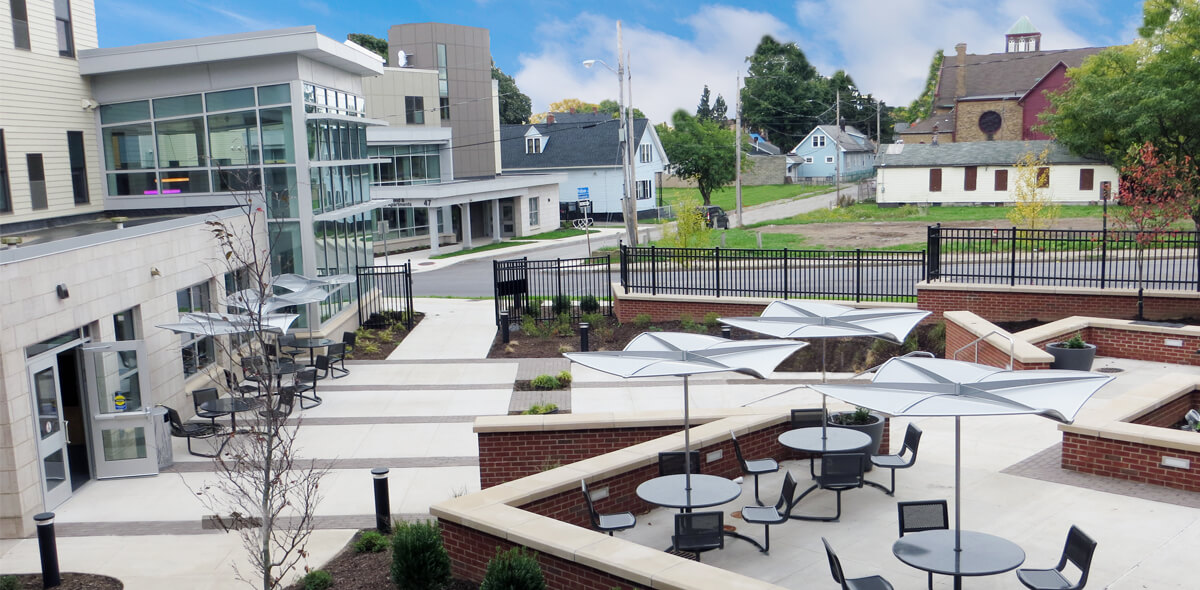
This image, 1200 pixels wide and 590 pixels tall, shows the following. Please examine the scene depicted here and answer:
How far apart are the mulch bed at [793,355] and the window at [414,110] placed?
37.6m

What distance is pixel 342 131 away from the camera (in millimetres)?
25891

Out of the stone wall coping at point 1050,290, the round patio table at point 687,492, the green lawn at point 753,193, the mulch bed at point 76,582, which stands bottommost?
the mulch bed at point 76,582

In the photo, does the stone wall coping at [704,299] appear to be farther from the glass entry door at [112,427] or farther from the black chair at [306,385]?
the glass entry door at [112,427]

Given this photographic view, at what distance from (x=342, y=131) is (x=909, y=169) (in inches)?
1692

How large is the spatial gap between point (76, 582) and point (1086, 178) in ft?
189

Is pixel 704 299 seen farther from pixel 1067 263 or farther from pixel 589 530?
pixel 589 530

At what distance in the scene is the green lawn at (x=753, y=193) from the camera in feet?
245

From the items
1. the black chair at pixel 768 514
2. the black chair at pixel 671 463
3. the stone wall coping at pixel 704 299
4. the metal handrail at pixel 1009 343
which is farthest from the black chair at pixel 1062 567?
the stone wall coping at pixel 704 299

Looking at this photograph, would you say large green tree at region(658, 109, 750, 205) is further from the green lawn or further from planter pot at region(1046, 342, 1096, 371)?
planter pot at region(1046, 342, 1096, 371)

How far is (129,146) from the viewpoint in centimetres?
2258

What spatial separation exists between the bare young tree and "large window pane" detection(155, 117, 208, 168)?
6.50 feet

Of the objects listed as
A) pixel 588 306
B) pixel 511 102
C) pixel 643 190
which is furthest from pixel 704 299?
pixel 511 102

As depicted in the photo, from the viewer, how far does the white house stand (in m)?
55.9

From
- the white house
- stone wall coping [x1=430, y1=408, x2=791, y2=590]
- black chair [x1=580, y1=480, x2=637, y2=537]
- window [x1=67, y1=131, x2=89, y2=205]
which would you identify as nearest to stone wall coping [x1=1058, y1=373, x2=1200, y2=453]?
stone wall coping [x1=430, y1=408, x2=791, y2=590]
